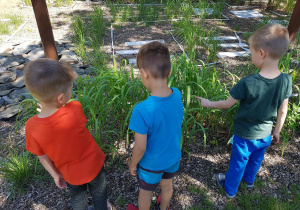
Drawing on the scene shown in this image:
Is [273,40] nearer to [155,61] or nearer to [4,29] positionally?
[155,61]

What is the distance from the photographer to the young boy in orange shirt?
1.12m

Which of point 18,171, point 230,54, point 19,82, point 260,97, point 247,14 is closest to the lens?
point 260,97

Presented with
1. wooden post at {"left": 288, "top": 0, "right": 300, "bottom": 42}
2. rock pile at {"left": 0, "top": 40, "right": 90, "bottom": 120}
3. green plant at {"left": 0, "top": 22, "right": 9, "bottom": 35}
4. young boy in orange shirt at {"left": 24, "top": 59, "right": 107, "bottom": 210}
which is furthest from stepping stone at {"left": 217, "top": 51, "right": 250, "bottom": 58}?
green plant at {"left": 0, "top": 22, "right": 9, "bottom": 35}

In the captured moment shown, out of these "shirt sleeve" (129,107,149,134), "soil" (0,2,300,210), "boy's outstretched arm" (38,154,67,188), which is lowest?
"soil" (0,2,300,210)

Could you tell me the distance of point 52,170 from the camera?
1338 millimetres

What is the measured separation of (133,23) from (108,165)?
4.33 m

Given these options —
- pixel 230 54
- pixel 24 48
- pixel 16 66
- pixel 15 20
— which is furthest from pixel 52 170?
pixel 15 20

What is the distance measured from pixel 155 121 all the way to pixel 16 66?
3.53 m

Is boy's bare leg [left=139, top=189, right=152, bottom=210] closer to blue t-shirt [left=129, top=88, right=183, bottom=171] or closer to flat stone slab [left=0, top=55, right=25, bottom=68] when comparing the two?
blue t-shirt [left=129, top=88, right=183, bottom=171]

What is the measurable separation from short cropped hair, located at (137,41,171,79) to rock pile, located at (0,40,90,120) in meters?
2.01

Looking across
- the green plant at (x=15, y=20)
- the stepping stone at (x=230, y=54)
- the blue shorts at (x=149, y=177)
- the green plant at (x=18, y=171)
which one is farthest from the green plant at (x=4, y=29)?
the blue shorts at (x=149, y=177)

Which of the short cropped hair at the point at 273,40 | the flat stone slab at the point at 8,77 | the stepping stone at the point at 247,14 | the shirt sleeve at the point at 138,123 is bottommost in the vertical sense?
the flat stone slab at the point at 8,77

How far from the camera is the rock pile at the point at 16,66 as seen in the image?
2994mm

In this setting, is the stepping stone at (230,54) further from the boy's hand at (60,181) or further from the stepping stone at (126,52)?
the boy's hand at (60,181)
